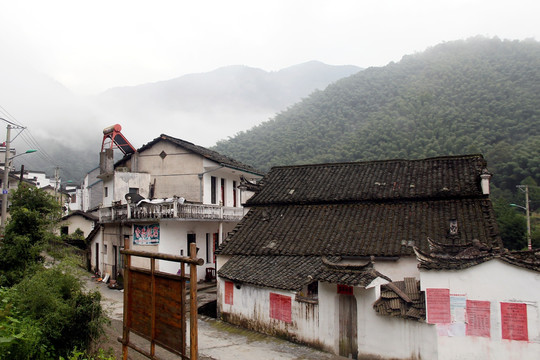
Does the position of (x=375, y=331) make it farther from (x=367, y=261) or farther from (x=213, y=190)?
(x=213, y=190)

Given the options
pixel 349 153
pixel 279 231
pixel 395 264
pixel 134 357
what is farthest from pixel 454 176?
pixel 349 153

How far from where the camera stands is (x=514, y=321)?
29.2 feet

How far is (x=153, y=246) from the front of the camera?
769 inches

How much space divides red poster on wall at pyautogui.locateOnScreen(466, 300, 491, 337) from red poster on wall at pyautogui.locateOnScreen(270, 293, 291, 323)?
5163 millimetres

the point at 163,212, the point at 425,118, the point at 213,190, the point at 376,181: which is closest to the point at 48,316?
the point at 163,212

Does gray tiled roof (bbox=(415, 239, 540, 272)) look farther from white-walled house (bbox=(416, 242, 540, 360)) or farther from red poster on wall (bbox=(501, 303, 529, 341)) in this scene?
red poster on wall (bbox=(501, 303, 529, 341))

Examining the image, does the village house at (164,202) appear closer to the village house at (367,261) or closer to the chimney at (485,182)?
the village house at (367,261)

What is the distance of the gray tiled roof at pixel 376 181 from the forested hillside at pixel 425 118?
30.7 m

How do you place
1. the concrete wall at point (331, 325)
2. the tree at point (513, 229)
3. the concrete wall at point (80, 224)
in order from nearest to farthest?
the concrete wall at point (331, 325) < the concrete wall at point (80, 224) < the tree at point (513, 229)

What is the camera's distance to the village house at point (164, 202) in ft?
64.3

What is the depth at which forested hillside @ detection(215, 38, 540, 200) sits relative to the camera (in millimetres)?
50781

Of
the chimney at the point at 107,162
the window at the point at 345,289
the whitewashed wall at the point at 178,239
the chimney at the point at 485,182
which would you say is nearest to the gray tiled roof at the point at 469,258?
the window at the point at 345,289

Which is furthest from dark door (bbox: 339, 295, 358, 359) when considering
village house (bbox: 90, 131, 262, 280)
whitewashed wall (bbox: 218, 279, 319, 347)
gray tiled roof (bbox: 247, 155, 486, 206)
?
village house (bbox: 90, 131, 262, 280)

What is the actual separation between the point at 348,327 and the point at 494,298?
13.0 feet
